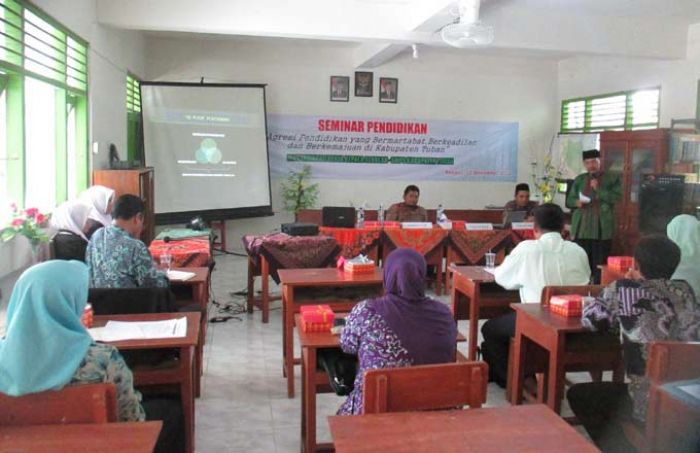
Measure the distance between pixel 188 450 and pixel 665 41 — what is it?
670cm

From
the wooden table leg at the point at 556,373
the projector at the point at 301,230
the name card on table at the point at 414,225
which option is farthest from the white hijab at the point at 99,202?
the wooden table leg at the point at 556,373

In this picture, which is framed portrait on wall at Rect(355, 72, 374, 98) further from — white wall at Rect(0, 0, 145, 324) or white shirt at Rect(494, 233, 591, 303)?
white shirt at Rect(494, 233, 591, 303)

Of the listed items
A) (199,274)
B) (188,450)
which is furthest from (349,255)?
(188,450)

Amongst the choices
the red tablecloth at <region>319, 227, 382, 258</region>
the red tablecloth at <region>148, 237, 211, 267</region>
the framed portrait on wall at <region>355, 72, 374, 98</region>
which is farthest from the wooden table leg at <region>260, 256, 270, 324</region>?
the framed portrait on wall at <region>355, 72, 374, 98</region>

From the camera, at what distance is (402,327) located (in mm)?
2268

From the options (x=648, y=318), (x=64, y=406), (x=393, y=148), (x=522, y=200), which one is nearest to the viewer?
(x=64, y=406)

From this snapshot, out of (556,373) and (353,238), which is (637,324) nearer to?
(556,373)

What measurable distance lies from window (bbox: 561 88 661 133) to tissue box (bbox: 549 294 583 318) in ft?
17.5

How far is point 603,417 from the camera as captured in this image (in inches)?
103

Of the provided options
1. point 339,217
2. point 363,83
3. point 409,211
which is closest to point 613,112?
point 409,211

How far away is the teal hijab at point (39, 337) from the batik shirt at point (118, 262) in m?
1.52

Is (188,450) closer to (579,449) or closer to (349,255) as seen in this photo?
(579,449)

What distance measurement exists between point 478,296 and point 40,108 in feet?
11.1

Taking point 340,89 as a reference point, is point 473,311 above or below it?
below
